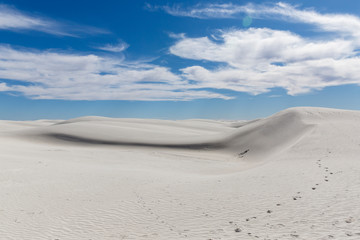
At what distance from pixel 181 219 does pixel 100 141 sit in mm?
34265

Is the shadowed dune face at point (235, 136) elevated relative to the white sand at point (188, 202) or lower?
elevated

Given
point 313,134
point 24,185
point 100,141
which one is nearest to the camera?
point 24,185

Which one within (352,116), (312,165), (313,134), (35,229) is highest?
(352,116)

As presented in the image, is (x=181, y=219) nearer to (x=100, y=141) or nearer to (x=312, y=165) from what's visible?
(x=312, y=165)

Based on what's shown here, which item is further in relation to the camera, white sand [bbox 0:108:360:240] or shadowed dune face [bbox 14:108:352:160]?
shadowed dune face [bbox 14:108:352:160]

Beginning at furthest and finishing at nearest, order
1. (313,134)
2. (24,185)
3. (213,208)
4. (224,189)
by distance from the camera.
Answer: (313,134), (24,185), (224,189), (213,208)

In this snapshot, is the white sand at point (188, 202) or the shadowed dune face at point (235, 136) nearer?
the white sand at point (188, 202)

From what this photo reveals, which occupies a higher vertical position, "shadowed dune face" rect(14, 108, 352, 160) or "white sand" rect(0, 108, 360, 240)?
"shadowed dune face" rect(14, 108, 352, 160)

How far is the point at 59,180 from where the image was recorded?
1434 centimetres

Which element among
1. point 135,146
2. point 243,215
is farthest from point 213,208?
point 135,146

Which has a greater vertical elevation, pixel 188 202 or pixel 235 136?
pixel 235 136

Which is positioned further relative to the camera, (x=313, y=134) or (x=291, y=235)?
(x=313, y=134)

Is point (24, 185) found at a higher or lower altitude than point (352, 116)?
lower

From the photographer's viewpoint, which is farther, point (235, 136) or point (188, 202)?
point (235, 136)
